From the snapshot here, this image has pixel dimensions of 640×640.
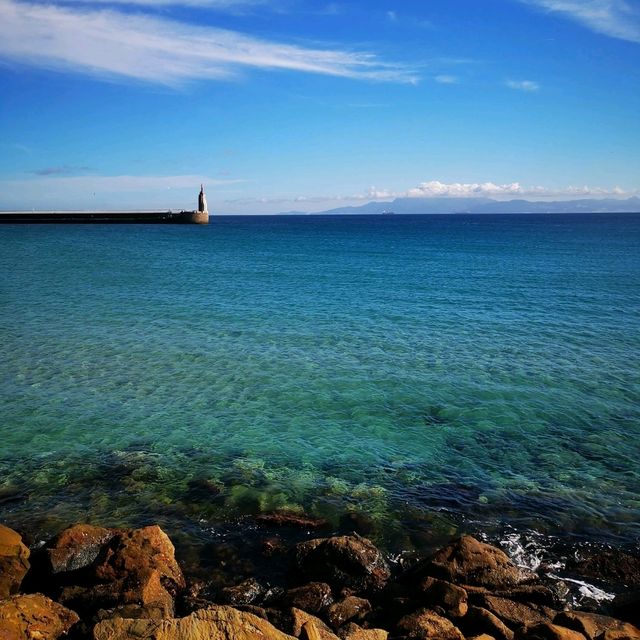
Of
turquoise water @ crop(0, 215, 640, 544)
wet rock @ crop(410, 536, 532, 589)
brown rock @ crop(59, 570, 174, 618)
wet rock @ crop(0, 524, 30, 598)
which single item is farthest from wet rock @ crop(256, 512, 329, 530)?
wet rock @ crop(0, 524, 30, 598)

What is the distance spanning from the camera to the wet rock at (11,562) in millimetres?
9617

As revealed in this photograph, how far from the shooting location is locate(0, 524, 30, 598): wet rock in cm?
962

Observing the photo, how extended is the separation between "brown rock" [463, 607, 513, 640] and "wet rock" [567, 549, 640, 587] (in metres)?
3.25

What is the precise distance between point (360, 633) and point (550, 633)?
277 cm

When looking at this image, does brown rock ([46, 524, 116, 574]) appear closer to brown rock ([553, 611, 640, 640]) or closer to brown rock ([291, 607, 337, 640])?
brown rock ([291, 607, 337, 640])

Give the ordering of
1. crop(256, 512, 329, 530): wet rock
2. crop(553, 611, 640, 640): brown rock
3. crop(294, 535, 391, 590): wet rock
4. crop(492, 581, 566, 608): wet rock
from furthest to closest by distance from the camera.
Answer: crop(256, 512, 329, 530): wet rock, crop(294, 535, 391, 590): wet rock, crop(492, 581, 566, 608): wet rock, crop(553, 611, 640, 640): brown rock

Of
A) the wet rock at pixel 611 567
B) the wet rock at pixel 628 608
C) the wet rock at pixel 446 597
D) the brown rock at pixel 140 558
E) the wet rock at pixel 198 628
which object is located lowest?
the wet rock at pixel 611 567

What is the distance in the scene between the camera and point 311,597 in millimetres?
9570

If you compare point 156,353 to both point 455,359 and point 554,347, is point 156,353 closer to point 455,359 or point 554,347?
point 455,359

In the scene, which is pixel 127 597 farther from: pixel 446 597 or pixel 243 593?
pixel 446 597

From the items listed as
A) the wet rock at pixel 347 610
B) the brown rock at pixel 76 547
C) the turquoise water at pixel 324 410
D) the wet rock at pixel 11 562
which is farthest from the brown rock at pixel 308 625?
the wet rock at pixel 11 562

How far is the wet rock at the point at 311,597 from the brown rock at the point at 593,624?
3.74 meters

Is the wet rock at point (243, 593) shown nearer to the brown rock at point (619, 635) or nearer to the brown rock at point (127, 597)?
the brown rock at point (127, 597)

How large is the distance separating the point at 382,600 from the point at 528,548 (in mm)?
3954
